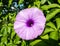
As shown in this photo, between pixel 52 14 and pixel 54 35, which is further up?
pixel 52 14

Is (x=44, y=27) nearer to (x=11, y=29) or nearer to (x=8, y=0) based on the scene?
(x=11, y=29)

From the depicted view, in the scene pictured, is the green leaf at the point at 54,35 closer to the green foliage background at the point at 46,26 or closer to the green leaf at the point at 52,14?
the green foliage background at the point at 46,26

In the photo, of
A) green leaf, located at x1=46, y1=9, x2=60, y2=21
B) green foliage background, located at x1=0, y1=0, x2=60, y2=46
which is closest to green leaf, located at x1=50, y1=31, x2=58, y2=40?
green foliage background, located at x1=0, y1=0, x2=60, y2=46

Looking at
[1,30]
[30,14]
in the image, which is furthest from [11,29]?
[30,14]

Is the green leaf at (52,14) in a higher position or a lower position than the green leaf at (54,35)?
higher

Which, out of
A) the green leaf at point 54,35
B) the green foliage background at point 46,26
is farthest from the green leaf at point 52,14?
the green leaf at point 54,35
